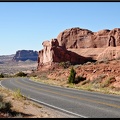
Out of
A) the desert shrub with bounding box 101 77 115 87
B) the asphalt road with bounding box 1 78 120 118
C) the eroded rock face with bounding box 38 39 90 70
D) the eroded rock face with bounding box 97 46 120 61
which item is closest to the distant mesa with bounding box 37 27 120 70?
the eroded rock face with bounding box 38 39 90 70

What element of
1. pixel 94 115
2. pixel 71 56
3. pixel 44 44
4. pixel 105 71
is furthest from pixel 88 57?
pixel 94 115

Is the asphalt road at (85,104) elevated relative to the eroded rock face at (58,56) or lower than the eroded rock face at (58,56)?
lower

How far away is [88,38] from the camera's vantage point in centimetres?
9694

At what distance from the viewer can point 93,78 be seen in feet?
115

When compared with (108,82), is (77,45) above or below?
above

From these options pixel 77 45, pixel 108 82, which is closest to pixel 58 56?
pixel 77 45

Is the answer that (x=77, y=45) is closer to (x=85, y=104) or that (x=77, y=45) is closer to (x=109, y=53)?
(x=109, y=53)

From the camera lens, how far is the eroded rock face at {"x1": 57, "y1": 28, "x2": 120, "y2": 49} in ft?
293

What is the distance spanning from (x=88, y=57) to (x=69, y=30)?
2070cm

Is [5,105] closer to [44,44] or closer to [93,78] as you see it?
[93,78]

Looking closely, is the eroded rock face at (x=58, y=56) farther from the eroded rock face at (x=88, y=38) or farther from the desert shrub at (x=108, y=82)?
the desert shrub at (x=108, y=82)

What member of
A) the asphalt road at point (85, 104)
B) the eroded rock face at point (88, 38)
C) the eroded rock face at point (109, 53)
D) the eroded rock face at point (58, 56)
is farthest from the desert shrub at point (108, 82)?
the eroded rock face at point (88, 38)

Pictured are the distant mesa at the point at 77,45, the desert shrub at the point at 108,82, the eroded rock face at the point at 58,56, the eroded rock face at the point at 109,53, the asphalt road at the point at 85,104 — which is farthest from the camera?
the distant mesa at the point at 77,45

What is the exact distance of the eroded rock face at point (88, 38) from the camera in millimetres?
89188
